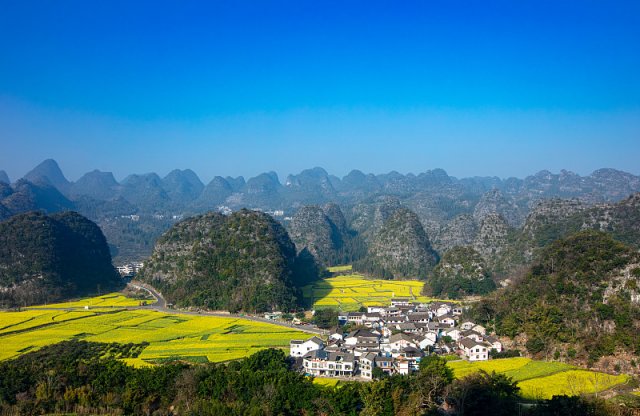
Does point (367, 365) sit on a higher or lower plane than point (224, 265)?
lower

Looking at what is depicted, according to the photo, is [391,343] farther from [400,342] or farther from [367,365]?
[367,365]

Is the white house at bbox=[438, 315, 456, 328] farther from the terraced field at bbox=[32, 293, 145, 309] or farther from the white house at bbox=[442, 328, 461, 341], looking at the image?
the terraced field at bbox=[32, 293, 145, 309]

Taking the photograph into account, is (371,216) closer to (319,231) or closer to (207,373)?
(319,231)

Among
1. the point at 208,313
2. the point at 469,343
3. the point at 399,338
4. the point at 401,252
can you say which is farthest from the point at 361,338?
the point at 401,252

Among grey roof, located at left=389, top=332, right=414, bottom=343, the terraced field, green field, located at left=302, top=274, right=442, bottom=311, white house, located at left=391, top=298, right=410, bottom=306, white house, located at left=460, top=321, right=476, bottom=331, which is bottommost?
green field, located at left=302, top=274, right=442, bottom=311

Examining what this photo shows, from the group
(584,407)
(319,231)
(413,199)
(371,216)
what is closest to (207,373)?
(584,407)

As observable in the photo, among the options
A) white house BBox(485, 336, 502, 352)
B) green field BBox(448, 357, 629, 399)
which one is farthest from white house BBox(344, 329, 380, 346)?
white house BBox(485, 336, 502, 352)
